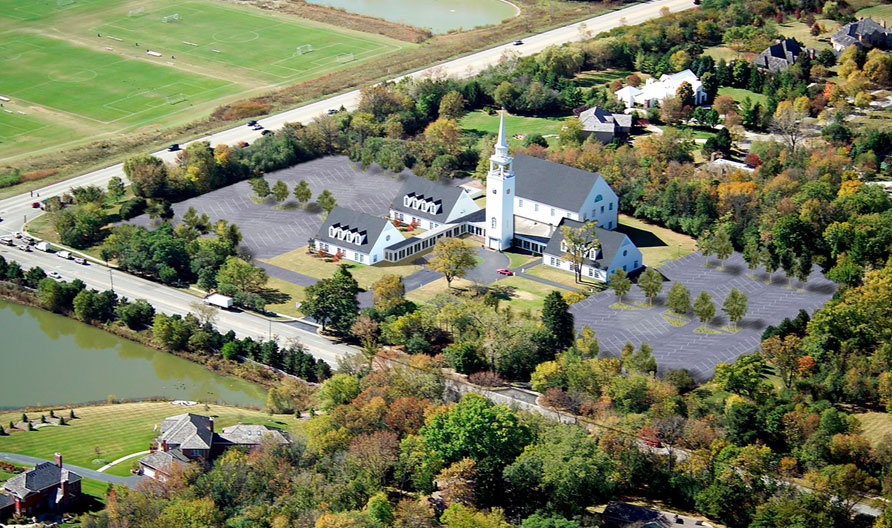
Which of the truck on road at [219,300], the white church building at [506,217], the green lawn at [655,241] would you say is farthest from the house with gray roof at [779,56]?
the truck on road at [219,300]

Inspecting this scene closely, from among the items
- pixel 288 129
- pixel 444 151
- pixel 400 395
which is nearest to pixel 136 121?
pixel 288 129

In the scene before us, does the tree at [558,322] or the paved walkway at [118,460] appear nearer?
the paved walkway at [118,460]

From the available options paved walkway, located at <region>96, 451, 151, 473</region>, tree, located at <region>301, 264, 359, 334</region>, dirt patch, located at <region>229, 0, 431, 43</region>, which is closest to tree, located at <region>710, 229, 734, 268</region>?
tree, located at <region>301, 264, 359, 334</region>

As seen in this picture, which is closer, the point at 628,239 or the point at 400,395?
the point at 400,395

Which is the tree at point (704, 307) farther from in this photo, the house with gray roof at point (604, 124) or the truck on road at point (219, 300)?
the house with gray roof at point (604, 124)

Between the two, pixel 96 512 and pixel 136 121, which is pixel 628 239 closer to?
pixel 96 512

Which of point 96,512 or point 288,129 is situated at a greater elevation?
point 288,129

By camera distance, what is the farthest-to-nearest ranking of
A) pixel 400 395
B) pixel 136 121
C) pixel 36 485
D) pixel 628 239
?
pixel 136 121, pixel 628 239, pixel 400 395, pixel 36 485
